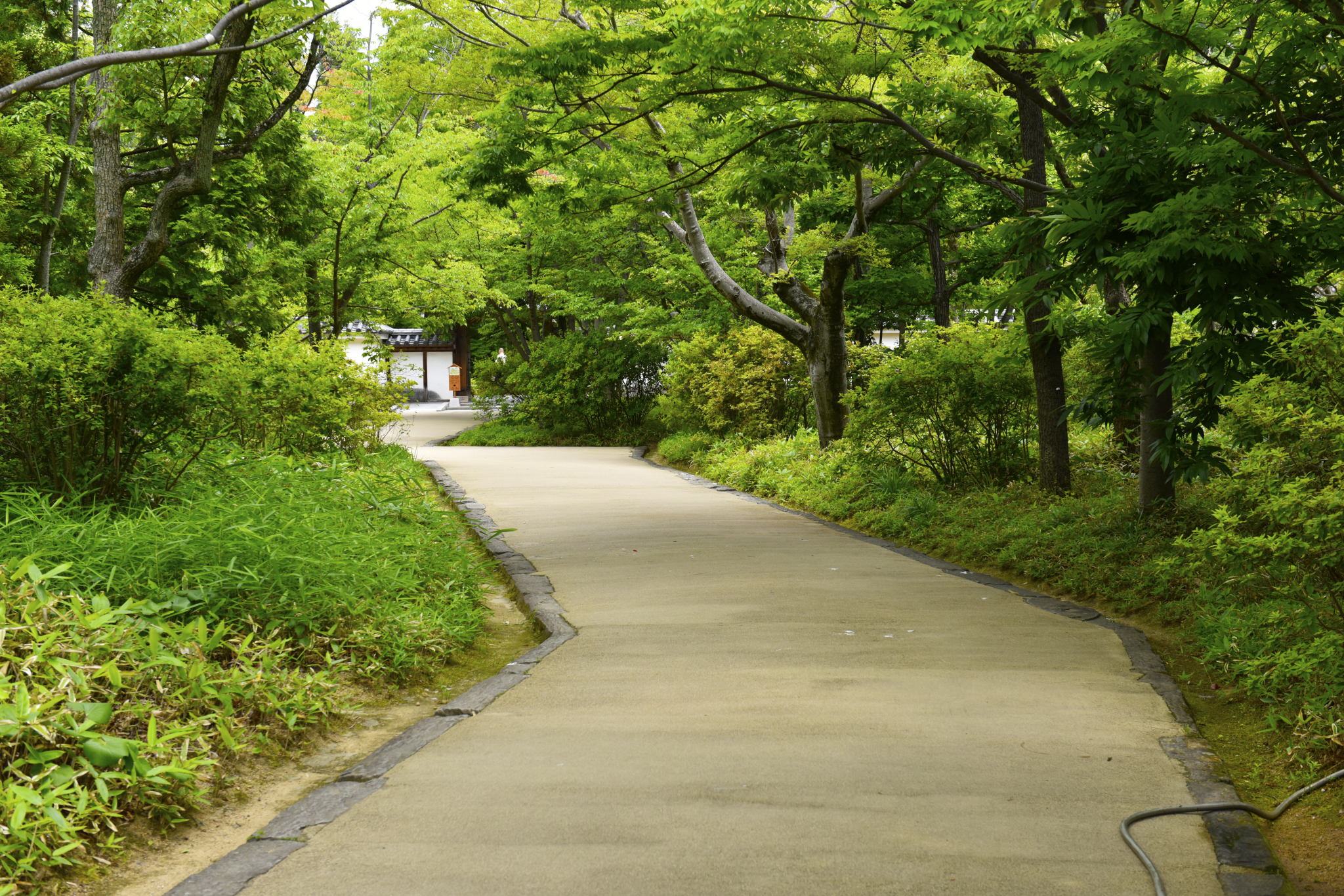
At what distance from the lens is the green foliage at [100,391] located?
5793mm

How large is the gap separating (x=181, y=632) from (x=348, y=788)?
115cm

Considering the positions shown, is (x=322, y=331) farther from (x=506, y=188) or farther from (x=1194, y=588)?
(x=1194, y=588)

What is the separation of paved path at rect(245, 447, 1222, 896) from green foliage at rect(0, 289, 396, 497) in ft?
8.82

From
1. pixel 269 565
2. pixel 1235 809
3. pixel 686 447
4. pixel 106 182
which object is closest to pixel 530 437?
pixel 686 447

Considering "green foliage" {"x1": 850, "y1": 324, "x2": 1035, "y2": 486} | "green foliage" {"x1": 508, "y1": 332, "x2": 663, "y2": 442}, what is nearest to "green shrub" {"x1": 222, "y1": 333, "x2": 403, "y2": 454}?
"green foliage" {"x1": 850, "y1": 324, "x2": 1035, "y2": 486}

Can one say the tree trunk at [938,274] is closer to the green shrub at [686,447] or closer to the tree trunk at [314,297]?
the green shrub at [686,447]

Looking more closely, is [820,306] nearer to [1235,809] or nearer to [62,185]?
[62,185]

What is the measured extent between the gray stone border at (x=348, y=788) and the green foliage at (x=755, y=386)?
36.2 feet

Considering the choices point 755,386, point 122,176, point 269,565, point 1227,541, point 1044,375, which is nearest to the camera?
point 1227,541

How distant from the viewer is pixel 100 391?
5.93 m

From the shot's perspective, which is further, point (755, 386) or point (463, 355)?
point (463, 355)

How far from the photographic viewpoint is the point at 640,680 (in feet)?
16.4

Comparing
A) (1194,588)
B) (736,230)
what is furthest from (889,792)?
(736,230)

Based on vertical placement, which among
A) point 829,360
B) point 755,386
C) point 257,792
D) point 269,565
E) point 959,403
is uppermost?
point 829,360
